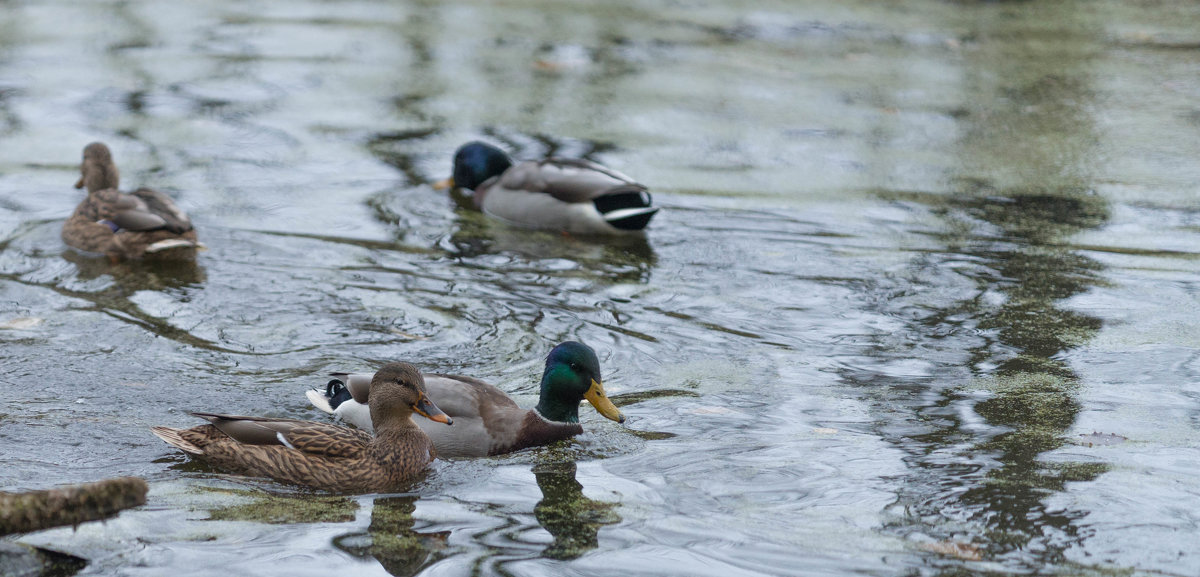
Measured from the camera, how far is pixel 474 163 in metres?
8.70

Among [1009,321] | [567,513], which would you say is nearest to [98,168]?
[567,513]

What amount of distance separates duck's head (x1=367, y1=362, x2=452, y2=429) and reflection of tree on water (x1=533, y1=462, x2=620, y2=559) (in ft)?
1.38

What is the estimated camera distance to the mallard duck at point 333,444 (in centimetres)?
465

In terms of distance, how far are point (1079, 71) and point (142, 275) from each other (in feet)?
26.4

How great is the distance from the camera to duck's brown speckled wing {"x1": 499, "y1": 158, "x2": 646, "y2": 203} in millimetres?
8039

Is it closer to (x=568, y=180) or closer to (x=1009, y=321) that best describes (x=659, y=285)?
(x=568, y=180)

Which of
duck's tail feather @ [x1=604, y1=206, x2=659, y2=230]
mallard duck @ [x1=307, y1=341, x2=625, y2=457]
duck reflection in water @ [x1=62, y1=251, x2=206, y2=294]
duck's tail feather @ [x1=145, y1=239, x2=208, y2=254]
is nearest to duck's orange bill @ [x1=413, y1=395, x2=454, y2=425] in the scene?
mallard duck @ [x1=307, y1=341, x2=625, y2=457]

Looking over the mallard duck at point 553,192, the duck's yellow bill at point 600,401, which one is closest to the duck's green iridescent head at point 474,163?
the mallard duck at point 553,192

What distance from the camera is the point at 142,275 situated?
709cm

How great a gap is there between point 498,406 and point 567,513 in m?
0.74

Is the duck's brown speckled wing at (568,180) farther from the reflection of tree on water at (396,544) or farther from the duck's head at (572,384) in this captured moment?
the reflection of tree on water at (396,544)

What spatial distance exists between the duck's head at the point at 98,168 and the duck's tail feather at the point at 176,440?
132 inches

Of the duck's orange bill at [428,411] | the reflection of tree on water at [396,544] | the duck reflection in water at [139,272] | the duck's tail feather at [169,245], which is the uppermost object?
the duck's tail feather at [169,245]

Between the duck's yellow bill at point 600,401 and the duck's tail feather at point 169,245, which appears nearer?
the duck's yellow bill at point 600,401
